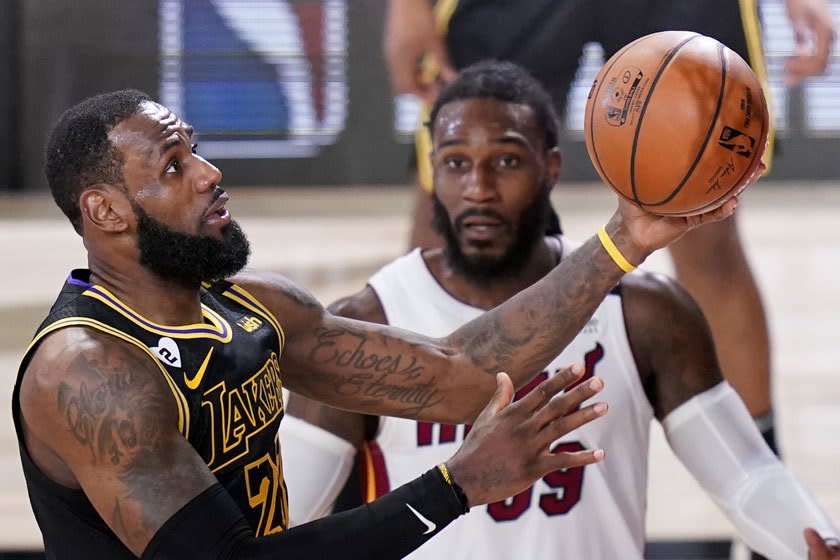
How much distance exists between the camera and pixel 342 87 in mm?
10898

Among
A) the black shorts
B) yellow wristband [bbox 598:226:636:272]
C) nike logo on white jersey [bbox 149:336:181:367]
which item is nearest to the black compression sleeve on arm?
nike logo on white jersey [bbox 149:336:181:367]

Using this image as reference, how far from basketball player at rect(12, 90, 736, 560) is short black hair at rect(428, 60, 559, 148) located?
0.68 m

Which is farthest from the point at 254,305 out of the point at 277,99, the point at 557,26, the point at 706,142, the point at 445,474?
the point at 277,99

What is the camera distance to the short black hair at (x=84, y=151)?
210cm

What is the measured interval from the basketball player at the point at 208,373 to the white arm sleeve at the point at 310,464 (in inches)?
14.3

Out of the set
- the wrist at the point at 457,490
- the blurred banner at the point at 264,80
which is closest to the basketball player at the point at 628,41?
the wrist at the point at 457,490

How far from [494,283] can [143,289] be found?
927 mm

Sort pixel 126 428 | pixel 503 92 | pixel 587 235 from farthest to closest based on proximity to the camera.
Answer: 1. pixel 587 235
2. pixel 503 92
3. pixel 126 428

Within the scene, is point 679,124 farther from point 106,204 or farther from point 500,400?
point 106,204

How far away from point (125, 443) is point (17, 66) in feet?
32.2

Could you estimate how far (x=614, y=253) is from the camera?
231 centimetres

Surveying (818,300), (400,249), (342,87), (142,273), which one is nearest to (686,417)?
(142,273)

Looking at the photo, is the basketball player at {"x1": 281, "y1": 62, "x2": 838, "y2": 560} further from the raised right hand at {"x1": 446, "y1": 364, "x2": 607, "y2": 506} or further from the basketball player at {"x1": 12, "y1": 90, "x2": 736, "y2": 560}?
the raised right hand at {"x1": 446, "y1": 364, "x2": 607, "y2": 506}

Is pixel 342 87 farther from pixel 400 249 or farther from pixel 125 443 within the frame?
pixel 125 443
